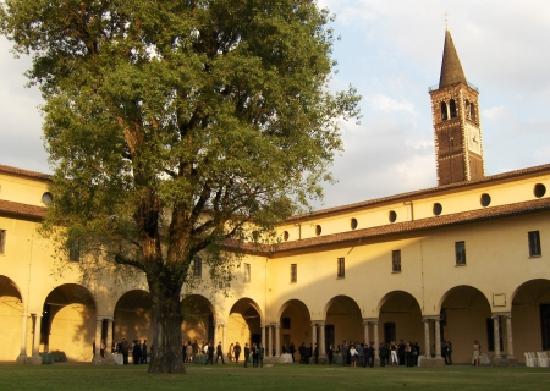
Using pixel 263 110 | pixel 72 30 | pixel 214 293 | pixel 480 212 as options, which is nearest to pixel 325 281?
pixel 214 293

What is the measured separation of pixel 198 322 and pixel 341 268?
10225 millimetres

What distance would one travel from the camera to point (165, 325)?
2247 cm

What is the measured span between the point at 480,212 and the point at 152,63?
789 inches

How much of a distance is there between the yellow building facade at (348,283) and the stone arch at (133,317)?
79 mm

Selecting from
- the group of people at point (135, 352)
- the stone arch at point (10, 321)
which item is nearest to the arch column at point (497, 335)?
the group of people at point (135, 352)

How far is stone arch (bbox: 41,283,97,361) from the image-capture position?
3800 cm

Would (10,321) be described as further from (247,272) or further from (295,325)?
(295,325)

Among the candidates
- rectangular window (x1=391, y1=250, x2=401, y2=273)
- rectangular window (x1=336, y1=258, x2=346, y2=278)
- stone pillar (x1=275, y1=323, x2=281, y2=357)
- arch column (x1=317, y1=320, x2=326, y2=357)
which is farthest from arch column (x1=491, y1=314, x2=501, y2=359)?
stone pillar (x1=275, y1=323, x2=281, y2=357)

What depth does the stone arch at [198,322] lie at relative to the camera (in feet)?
142

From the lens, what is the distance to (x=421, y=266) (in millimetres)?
37031

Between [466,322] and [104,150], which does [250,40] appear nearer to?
[104,150]

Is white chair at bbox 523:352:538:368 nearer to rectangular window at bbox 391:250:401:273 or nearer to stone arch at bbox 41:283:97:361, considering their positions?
rectangular window at bbox 391:250:401:273

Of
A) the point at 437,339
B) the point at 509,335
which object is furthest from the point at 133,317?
the point at 509,335

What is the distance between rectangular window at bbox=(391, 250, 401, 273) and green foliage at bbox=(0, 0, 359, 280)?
1580 cm
